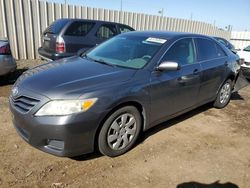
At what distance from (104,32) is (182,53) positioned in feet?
15.8

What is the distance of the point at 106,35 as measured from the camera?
28.7ft

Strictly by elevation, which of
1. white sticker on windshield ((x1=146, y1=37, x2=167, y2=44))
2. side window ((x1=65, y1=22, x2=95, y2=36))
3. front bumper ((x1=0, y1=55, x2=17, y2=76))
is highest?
white sticker on windshield ((x1=146, y1=37, x2=167, y2=44))

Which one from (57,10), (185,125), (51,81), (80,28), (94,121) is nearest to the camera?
(94,121)

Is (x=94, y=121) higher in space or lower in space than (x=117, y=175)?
higher

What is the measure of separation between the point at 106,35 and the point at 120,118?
5.84 meters

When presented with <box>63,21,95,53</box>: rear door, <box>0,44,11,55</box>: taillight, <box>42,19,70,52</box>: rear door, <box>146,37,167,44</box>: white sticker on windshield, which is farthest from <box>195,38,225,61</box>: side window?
<box>0,44,11,55</box>: taillight

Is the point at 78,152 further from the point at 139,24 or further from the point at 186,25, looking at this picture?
the point at 186,25

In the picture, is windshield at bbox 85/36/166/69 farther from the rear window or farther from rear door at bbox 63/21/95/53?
the rear window

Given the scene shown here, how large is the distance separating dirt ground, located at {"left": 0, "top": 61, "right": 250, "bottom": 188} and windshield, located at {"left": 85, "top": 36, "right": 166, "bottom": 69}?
1228 millimetres

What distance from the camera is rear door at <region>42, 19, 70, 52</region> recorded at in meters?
7.49

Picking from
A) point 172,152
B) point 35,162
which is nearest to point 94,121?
point 35,162

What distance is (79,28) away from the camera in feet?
26.1

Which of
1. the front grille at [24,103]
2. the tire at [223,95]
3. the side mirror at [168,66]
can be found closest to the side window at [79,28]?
the tire at [223,95]

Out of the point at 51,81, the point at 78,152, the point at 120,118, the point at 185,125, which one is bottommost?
the point at 185,125
